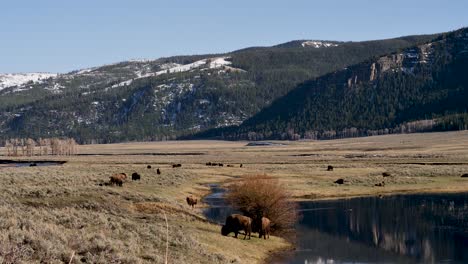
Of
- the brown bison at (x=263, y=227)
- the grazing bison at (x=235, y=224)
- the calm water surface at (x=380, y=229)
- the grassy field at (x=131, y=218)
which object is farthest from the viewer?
the brown bison at (x=263, y=227)

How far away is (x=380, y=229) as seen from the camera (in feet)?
179

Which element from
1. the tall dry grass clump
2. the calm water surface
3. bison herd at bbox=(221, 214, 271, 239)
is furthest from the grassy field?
the calm water surface

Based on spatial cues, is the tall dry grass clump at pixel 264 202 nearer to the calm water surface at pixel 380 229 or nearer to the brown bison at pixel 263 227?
the brown bison at pixel 263 227

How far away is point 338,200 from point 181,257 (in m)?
45.1

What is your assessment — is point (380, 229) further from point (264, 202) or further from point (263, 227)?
point (263, 227)

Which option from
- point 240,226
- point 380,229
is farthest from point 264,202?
point 380,229

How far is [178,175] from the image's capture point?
92.0 m

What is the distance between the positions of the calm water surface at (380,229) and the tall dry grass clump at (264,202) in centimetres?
208

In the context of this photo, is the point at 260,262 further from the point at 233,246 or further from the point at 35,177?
the point at 35,177

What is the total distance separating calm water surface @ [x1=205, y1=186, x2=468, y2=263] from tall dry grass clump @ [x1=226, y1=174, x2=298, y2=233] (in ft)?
6.84

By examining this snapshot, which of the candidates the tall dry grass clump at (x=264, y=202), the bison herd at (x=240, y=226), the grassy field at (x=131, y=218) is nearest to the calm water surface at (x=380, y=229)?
the tall dry grass clump at (x=264, y=202)

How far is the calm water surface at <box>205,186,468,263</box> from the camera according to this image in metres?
44.0

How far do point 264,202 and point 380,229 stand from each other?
35.9 feet

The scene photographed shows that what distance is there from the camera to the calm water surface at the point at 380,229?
1734 inches
